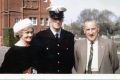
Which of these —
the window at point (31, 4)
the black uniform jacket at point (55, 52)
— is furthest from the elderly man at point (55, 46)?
the window at point (31, 4)

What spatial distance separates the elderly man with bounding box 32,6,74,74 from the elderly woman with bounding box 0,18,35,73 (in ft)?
0.19

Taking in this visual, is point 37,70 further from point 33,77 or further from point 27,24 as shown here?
point 27,24

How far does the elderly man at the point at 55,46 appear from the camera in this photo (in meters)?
0.78

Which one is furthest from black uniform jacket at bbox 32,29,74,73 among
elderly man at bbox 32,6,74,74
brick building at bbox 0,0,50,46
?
brick building at bbox 0,0,50,46

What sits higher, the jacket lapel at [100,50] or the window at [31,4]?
the window at [31,4]

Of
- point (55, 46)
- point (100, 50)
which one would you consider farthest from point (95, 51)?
point (55, 46)

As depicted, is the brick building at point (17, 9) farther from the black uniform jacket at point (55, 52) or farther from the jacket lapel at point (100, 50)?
the jacket lapel at point (100, 50)

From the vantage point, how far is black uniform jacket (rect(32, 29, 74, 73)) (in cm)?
80

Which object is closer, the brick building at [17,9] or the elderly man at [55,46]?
the brick building at [17,9]

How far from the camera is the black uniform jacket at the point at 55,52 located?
31.6 inches

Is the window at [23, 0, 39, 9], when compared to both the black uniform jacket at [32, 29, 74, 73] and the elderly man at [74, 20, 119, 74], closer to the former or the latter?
the black uniform jacket at [32, 29, 74, 73]

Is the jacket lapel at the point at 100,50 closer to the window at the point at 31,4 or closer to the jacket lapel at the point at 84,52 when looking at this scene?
the jacket lapel at the point at 84,52

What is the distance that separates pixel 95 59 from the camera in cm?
75

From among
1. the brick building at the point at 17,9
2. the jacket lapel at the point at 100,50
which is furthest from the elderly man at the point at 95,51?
the brick building at the point at 17,9
